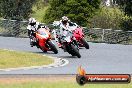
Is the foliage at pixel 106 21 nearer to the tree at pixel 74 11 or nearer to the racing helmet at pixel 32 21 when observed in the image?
the tree at pixel 74 11

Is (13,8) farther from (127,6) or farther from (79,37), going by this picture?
(79,37)

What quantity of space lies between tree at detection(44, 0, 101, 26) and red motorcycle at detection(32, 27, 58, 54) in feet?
60.8

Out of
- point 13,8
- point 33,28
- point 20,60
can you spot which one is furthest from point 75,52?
point 13,8

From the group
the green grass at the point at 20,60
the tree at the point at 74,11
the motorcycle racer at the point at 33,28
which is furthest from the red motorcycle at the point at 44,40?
the tree at the point at 74,11

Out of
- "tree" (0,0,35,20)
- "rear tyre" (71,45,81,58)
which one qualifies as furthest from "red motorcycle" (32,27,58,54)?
"tree" (0,0,35,20)

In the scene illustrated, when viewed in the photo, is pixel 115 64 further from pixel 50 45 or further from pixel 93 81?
pixel 93 81

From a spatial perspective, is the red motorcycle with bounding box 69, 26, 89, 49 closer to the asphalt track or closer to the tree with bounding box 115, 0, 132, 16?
the asphalt track

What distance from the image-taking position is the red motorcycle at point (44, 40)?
82.5 feet

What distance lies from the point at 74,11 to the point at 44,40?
2034 centimetres

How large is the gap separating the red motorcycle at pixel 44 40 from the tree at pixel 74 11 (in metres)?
18.5

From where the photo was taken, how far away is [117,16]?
43250 mm

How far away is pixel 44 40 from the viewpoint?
25.3 meters

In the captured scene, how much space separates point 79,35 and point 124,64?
7.64 m

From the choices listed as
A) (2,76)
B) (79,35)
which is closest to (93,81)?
(2,76)
